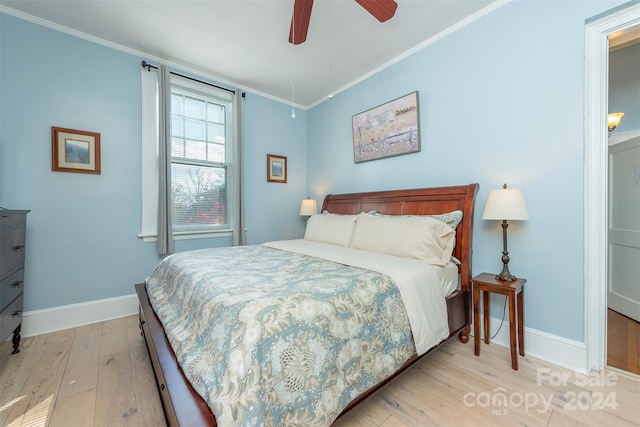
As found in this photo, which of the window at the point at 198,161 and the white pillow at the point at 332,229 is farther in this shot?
the window at the point at 198,161

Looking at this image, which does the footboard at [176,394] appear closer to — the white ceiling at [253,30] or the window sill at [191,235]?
the window sill at [191,235]

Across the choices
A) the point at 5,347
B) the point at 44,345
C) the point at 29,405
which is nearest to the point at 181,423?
the point at 29,405

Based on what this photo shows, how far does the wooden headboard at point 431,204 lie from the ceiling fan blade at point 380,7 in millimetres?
1491

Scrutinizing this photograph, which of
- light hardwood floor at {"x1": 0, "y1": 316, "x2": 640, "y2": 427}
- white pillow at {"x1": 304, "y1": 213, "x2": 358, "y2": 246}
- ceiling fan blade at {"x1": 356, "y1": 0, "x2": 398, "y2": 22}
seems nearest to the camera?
light hardwood floor at {"x1": 0, "y1": 316, "x2": 640, "y2": 427}

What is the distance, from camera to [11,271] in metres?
1.88

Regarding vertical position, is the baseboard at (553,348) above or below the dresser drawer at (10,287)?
below

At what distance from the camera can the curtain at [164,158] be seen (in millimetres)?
2857

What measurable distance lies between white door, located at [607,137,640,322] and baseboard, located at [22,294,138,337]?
4962 mm

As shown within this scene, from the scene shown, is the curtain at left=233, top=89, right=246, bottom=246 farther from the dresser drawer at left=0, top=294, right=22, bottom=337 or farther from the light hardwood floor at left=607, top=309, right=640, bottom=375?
the light hardwood floor at left=607, top=309, right=640, bottom=375

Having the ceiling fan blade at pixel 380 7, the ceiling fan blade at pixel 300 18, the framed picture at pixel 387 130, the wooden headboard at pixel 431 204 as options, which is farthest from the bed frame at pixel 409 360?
the ceiling fan blade at pixel 300 18

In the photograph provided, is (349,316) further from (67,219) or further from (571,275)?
(67,219)

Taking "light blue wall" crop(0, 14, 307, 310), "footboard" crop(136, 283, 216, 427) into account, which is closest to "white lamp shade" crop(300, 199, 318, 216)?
"light blue wall" crop(0, 14, 307, 310)

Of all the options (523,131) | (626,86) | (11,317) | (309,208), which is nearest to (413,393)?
(523,131)

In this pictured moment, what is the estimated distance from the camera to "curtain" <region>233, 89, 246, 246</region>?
3.42 meters
